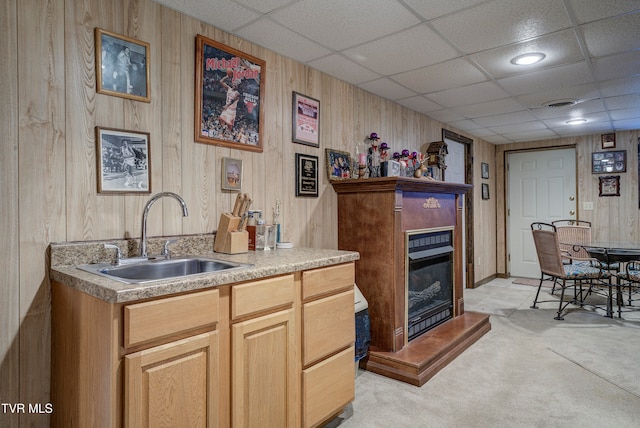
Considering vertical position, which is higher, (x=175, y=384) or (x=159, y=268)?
(x=159, y=268)

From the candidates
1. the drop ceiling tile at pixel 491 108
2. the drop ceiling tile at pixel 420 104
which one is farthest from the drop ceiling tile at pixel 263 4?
the drop ceiling tile at pixel 491 108

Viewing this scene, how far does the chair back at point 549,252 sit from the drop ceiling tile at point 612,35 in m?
1.91

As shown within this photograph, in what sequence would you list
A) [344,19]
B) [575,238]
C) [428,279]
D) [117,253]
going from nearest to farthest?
[117,253]
[344,19]
[428,279]
[575,238]

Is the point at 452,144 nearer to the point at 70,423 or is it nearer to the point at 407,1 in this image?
the point at 407,1

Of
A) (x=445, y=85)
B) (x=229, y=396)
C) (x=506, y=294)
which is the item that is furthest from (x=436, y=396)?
(x=506, y=294)

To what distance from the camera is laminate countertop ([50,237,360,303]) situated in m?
1.19

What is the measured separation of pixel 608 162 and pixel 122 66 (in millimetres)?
6269

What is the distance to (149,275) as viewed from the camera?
178 centimetres

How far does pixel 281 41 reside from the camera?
2.43m

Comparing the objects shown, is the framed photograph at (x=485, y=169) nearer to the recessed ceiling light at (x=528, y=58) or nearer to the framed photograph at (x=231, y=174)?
the recessed ceiling light at (x=528, y=58)

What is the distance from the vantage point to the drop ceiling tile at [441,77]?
2.90 m

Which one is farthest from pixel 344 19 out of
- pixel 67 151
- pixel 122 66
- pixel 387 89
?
pixel 67 151

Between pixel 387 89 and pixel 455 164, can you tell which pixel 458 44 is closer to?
pixel 387 89

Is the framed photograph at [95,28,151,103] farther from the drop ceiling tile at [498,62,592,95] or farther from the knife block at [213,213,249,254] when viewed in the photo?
the drop ceiling tile at [498,62,592,95]
